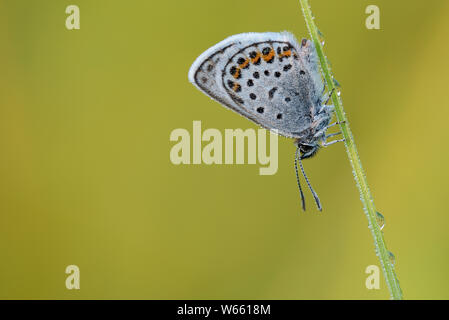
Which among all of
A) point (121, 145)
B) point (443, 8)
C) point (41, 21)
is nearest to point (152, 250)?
point (121, 145)

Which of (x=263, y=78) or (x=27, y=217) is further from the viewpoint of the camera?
(x=27, y=217)

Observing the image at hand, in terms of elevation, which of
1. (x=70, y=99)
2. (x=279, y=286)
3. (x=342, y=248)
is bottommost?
(x=279, y=286)

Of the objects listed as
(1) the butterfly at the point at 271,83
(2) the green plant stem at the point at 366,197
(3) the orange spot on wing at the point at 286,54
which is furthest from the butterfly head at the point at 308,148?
(2) the green plant stem at the point at 366,197

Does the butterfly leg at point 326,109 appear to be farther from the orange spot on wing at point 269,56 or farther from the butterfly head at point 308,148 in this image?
the orange spot on wing at point 269,56

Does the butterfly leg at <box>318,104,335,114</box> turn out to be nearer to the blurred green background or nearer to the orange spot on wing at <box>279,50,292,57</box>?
the orange spot on wing at <box>279,50,292,57</box>

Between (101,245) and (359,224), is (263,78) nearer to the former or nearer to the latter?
(359,224)

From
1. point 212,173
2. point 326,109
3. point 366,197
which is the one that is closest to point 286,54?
point 326,109

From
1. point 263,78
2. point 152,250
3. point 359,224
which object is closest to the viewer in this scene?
point 263,78

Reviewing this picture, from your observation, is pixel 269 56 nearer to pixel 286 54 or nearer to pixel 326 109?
pixel 286 54
